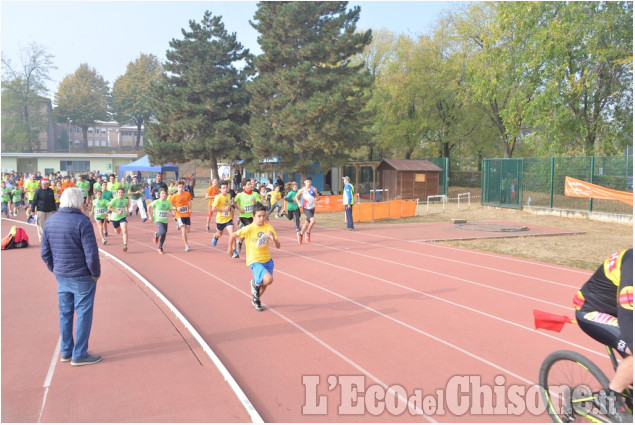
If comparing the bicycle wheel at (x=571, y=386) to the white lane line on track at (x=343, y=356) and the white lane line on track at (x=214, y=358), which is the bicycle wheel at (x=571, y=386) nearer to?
the white lane line on track at (x=343, y=356)

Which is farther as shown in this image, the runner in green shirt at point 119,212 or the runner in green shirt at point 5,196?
the runner in green shirt at point 5,196

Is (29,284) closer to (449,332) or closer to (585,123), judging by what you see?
(449,332)

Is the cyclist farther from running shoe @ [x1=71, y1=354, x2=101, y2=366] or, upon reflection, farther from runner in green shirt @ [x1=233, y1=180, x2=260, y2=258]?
runner in green shirt @ [x1=233, y1=180, x2=260, y2=258]

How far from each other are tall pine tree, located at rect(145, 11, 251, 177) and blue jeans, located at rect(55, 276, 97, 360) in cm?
2982

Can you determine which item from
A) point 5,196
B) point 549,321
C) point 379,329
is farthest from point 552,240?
point 5,196

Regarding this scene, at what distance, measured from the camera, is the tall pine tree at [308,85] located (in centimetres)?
2930

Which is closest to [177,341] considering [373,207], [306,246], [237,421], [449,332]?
[237,421]

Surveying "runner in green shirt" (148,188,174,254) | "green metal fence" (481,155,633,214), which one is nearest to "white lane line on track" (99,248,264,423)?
"runner in green shirt" (148,188,174,254)

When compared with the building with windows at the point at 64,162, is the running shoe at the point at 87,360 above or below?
below

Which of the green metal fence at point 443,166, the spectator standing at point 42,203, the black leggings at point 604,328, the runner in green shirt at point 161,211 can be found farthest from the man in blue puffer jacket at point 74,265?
the green metal fence at point 443,166

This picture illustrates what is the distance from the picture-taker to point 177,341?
6207 millimetres

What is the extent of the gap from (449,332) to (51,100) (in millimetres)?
92428

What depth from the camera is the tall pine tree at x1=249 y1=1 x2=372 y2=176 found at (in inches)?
1153

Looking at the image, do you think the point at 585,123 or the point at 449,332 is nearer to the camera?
the point at 449,332
